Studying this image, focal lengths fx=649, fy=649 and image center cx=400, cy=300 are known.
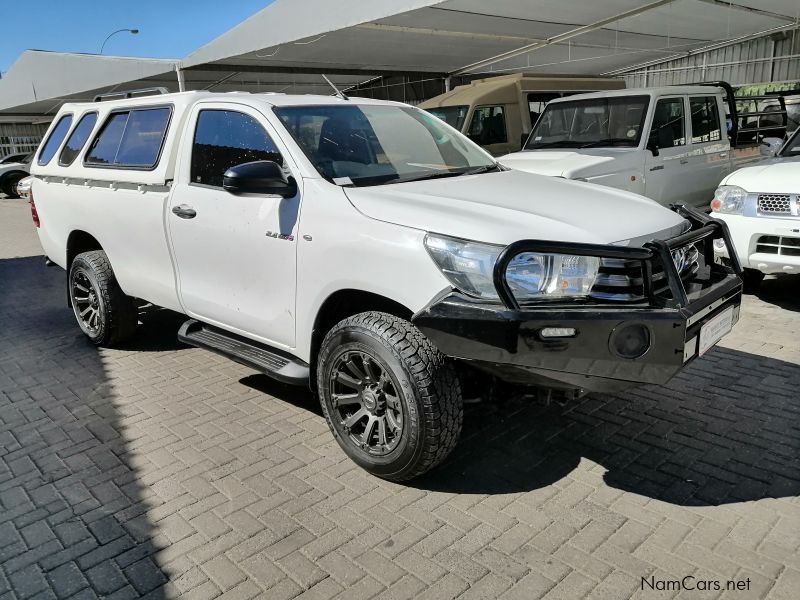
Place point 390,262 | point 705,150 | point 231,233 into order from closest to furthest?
point 390,262 < point 231,233 < point 705,150

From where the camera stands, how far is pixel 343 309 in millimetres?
3512

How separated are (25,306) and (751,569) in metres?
7.32

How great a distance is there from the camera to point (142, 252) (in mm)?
4715

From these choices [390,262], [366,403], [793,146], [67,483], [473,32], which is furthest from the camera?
[473,32]

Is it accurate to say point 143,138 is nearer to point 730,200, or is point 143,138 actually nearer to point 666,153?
point 730,200

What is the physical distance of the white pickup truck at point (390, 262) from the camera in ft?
9.10

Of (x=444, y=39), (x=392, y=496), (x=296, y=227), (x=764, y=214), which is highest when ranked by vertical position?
(x=444, y=39)

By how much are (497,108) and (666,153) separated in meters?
4.43

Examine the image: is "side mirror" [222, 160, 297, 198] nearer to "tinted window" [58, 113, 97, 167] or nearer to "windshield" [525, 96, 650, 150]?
"tinted window" [58, 113, 97, 167]

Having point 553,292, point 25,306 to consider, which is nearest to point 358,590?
point 553,292

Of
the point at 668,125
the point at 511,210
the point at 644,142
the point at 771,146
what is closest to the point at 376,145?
the point at 511,210

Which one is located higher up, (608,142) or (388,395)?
(608,142)

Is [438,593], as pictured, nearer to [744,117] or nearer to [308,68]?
[744,117]

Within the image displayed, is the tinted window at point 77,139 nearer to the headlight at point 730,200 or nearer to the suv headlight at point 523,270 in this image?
the suv headlight at point 523,270
